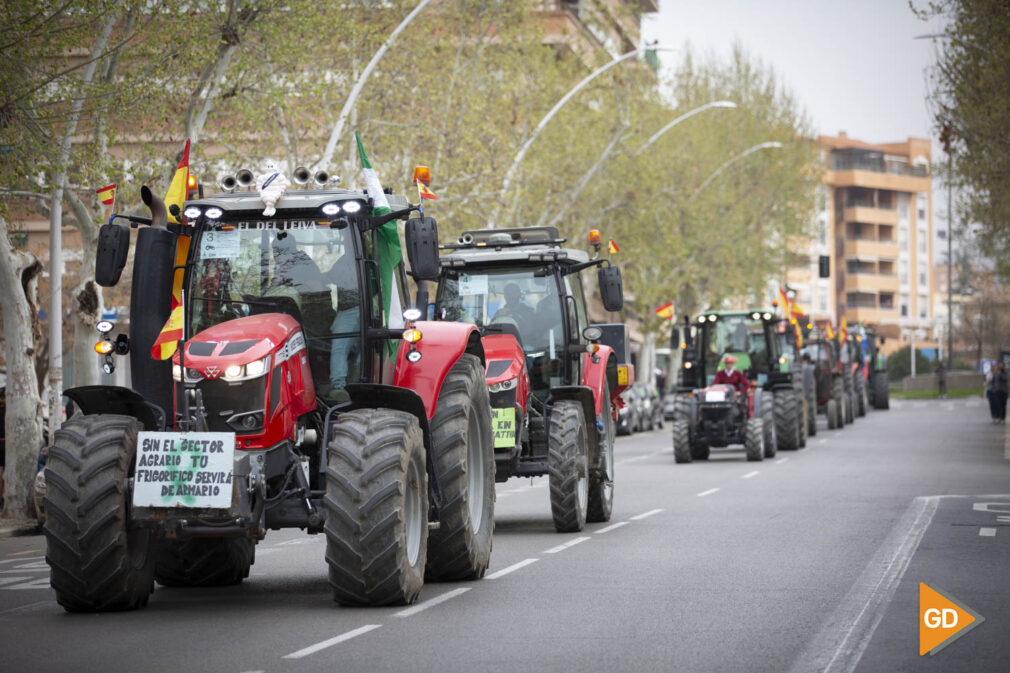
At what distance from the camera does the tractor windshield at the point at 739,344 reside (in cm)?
3619

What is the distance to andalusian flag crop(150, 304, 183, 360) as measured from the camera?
38.5 feet

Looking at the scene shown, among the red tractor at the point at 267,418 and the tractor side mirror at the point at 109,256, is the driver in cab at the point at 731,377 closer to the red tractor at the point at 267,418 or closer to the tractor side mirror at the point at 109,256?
the red tractor at the point at 267,418

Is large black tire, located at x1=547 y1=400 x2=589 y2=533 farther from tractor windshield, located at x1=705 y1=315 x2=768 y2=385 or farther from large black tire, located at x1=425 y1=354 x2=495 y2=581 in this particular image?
tractor windshield, located at x1=705 y1=315 x2=768 y2=385

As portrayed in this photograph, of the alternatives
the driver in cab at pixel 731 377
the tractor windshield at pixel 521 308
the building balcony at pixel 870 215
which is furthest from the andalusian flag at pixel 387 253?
the building balcony at pixel 870 215

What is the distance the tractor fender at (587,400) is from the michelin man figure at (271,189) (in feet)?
22.0

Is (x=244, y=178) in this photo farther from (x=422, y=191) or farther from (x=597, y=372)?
(x=597, y=372)

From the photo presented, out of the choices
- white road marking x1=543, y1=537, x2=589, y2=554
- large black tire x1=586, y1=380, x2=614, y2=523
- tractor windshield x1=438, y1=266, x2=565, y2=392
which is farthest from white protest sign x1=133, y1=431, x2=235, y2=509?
large black tire x1=586, y1=380, x2=614, y2=523

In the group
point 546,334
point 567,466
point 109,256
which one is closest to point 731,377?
point 546,334

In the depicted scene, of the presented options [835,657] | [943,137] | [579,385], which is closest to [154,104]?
[579,385]

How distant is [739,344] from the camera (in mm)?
36250

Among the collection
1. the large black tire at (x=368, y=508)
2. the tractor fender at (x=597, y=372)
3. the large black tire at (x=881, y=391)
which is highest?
the tractor fender at (x=597, y=372)

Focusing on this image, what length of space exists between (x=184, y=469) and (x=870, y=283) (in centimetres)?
14001

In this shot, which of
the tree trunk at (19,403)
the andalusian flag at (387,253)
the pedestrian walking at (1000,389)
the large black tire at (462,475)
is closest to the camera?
the andalusian flag at (387,253)

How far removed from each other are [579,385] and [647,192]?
3845cm
